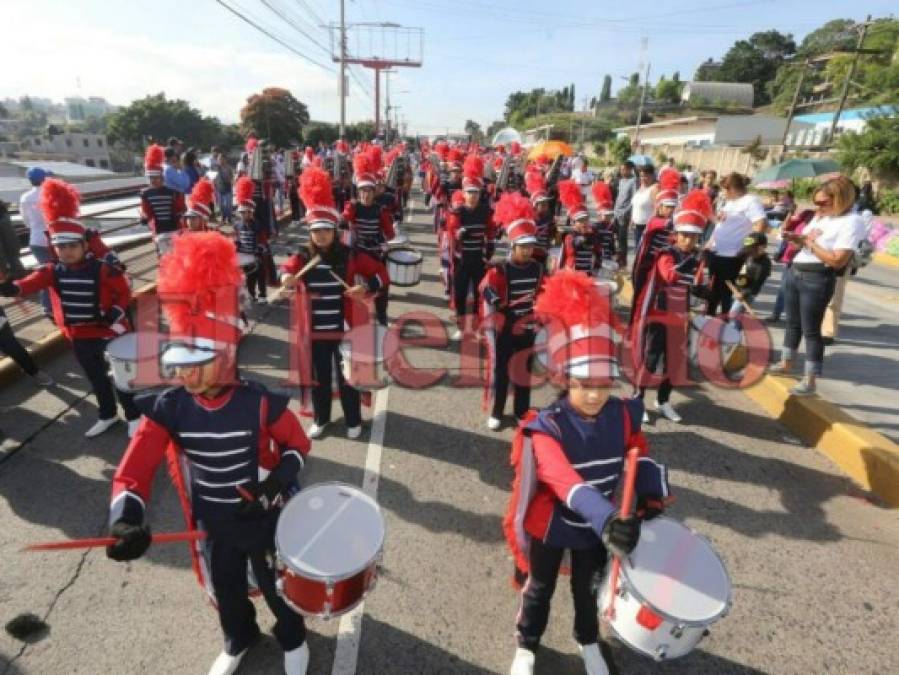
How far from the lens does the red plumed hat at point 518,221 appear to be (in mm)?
4738

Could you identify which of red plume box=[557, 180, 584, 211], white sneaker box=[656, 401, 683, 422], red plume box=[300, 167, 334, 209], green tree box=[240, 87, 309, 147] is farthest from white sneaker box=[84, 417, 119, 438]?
green tree box=[240, 87, 309, 147]

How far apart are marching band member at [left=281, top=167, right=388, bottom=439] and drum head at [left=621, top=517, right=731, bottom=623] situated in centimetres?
297

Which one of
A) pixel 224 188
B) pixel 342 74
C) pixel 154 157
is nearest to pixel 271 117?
pixel 342 74

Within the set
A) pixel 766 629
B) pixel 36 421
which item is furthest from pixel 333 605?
pixel 36 421

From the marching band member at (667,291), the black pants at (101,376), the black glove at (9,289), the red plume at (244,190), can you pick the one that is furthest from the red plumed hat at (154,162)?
the marching band member at (667,291)

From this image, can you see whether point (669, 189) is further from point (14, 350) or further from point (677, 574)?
point (14, 350)

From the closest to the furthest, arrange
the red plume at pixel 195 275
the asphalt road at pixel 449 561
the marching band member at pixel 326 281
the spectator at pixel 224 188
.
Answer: the red plume at pixel 195 275
the asphalt road at pixel 449 561
the marching band member at pixel 326 281
the spectator at pixel 224 188

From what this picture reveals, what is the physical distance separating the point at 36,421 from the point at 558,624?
202 inches

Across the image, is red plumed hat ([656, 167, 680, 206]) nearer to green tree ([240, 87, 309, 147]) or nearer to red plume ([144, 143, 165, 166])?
red plume ([144, 143, 165, 166])

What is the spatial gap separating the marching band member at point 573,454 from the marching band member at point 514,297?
2088 mm

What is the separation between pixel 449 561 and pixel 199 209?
242 inches

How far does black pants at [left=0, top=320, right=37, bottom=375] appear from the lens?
17.2ft

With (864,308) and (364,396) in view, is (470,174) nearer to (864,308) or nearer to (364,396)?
(364,396)

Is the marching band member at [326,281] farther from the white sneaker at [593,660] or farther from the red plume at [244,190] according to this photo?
the red plume at [244,190]
